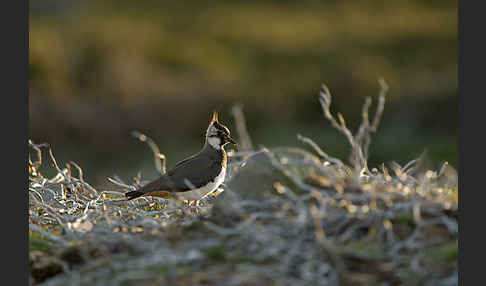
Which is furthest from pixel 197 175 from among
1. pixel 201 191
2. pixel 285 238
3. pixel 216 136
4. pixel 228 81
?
pixel 228 81

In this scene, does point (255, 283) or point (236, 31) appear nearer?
point (255, 283)

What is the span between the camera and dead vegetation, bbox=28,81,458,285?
461 centimetres

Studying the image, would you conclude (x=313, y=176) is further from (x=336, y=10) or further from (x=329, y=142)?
(x=336, y=10)

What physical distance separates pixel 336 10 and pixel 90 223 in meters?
28.0

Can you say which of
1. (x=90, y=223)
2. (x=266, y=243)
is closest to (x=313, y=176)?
(x=266, y=243)

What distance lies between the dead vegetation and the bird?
1.16m

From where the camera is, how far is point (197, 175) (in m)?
7.30

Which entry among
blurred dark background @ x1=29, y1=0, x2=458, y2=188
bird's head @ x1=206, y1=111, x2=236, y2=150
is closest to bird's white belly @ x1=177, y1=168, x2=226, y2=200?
bird's head @ x1=206, y1=111, x2=236, y2=150

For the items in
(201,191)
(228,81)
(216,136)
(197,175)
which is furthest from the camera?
(228,81)

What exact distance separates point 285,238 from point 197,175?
2549 millimetres

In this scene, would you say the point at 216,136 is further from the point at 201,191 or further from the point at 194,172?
the point at 201,191

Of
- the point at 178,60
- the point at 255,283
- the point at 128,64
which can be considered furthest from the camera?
the point at 178,60

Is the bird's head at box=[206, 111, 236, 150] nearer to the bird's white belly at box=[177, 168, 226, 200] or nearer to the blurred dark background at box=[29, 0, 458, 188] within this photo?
the bird's white belly at box=[177, 168, 226, 200]

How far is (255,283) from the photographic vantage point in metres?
4.47
